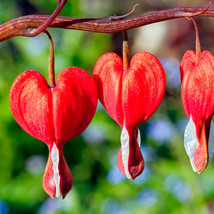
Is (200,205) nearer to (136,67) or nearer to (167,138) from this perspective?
(167,138)

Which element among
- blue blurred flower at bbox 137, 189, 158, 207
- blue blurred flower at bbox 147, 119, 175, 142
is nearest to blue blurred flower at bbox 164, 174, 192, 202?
blue blurred flower at bbox 137, 189, 158, 207

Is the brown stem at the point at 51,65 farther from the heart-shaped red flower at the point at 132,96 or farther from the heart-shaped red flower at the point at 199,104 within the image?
the heart-shaped red flower at the point at 199,104

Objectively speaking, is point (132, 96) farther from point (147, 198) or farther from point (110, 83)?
point (147, 198)

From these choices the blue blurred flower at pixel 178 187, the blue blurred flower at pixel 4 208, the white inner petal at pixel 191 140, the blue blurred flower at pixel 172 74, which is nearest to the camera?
the white inner petal at pixel 191 140

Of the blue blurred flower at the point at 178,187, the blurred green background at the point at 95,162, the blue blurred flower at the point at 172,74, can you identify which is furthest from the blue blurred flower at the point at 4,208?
the blue blurred flower at the point at 172,74

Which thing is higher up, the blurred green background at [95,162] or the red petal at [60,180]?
the red petal at [60,180]

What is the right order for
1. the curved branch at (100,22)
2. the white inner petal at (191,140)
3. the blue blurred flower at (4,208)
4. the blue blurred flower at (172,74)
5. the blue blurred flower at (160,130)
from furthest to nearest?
1. the blue blurred flower at (172,74)
2. the blue blurred flower at (160,130)
3. the blue blurred flower at (4,208)
4. the white inner petal at (191,140)
5. the curved branch at (100,22)

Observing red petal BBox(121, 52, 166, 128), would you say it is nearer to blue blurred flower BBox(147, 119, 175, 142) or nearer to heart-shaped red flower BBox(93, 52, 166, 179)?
heart-shaped red flower BBox(93, 52, 166, 179)

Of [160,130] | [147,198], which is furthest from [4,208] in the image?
[160,130]
